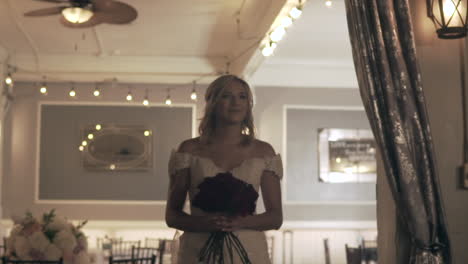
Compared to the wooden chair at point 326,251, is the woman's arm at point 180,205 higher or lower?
higher

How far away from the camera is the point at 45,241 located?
2.61m

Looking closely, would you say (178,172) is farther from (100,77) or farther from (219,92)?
(100,77)

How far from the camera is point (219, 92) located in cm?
215

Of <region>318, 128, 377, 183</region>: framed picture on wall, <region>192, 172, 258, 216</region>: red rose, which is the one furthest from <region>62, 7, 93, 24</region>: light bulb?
<region>318, 128, 377, 183</region>: framed picture on wall

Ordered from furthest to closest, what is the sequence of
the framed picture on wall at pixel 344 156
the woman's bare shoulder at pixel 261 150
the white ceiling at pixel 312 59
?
the framed picture on wall at pixel 344 156 < the white ceiling at pixel 312 59 < the woman's bare shoulder at pixel 261 150

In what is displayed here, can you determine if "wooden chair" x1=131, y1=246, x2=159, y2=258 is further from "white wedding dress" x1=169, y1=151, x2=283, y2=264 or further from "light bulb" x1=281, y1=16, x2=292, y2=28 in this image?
"white wedding dress" x1=169, y1=151, x2=283, y2=264

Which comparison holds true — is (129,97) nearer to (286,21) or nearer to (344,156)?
(344,156)

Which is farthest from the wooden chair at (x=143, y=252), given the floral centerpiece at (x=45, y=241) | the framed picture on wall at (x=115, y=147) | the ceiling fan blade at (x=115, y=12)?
the floral centerpiece at (x=45, y=241)

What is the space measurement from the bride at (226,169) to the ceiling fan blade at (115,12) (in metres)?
2.87

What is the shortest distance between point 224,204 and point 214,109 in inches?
13.1

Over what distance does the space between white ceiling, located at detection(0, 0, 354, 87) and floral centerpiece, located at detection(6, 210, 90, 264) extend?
3299 mm

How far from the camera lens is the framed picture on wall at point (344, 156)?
30.6ft

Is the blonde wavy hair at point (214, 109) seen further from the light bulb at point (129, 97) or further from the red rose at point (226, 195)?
the light bulb at point (129, 97)

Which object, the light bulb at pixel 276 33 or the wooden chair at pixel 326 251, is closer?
the light bulb at pixel 276 33
